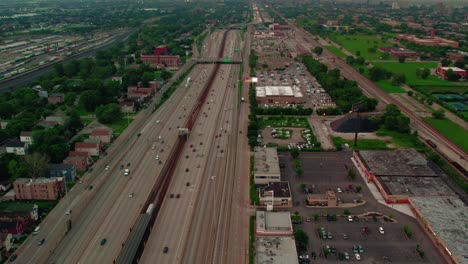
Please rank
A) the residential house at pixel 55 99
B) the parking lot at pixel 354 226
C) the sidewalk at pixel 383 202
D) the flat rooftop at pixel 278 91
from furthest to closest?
1. the flat rooftop at pixel 278 91
2. the residential house at pixel 55 99
3. the sidewalk at pixel 383 202
4. the parking lot at pixel 354 226

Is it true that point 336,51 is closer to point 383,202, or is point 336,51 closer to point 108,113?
point 108,113

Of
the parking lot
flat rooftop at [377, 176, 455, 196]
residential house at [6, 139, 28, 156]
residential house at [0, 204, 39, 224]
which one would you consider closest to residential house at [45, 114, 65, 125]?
residential house at [6, 139, 28, 156]

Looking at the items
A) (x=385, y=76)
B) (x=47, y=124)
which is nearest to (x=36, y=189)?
(x=47, y=124)

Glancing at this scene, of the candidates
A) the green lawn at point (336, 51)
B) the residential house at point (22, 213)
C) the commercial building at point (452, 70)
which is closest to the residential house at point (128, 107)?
the residential house at point (22, 213)

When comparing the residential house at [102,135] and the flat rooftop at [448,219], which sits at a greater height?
the residential house at [102,135]

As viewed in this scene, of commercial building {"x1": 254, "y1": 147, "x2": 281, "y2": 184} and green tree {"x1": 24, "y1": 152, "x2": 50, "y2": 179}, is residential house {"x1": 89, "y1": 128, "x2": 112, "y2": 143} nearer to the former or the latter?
green tree {"x1": 24, "y1": 152, "x2": 50, "y2": 179}

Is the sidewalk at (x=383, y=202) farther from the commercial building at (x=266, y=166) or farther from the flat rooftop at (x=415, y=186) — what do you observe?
the commercial building at (x=266, y=166)

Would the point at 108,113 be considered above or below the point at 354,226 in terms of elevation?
above
